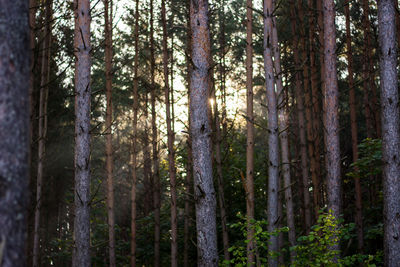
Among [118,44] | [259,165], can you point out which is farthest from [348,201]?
[118,44]

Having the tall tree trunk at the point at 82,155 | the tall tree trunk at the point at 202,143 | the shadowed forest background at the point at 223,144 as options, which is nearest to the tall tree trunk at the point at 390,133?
the shadowed forest background at the point at 223,144

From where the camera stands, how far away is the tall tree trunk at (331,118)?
8.20 metres

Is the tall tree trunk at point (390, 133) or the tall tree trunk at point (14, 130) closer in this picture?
the tall tree trunk at point (14, 130)

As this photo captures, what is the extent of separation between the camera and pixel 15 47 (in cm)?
287

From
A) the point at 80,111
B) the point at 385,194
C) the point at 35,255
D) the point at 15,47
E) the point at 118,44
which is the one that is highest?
the point at 118,44

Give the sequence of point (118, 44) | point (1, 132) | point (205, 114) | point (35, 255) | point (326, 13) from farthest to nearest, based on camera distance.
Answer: point (118, 44) < point (35, 255) < point (326, 13) < point (205, 114) < point (1, 132)

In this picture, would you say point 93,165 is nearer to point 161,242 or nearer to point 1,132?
point 161,242

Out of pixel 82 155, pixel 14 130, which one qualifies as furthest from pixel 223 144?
pixel 14 130

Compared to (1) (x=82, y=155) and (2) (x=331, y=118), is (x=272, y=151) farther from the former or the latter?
(1) (x=82, y=155)

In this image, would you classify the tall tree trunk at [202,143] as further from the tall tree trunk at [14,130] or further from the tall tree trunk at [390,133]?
the tall tree trunk at [14,130]

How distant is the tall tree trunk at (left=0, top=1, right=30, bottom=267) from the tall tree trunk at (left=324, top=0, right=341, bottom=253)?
21.6 feet

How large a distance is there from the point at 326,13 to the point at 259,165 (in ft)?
19.6

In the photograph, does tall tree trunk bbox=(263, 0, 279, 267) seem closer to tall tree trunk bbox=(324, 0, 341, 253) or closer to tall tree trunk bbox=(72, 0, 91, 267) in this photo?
tall tree trunk bbox=(324, 0, 341, 253)

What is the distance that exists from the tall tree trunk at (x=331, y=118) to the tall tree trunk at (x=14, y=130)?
6.58 metres
